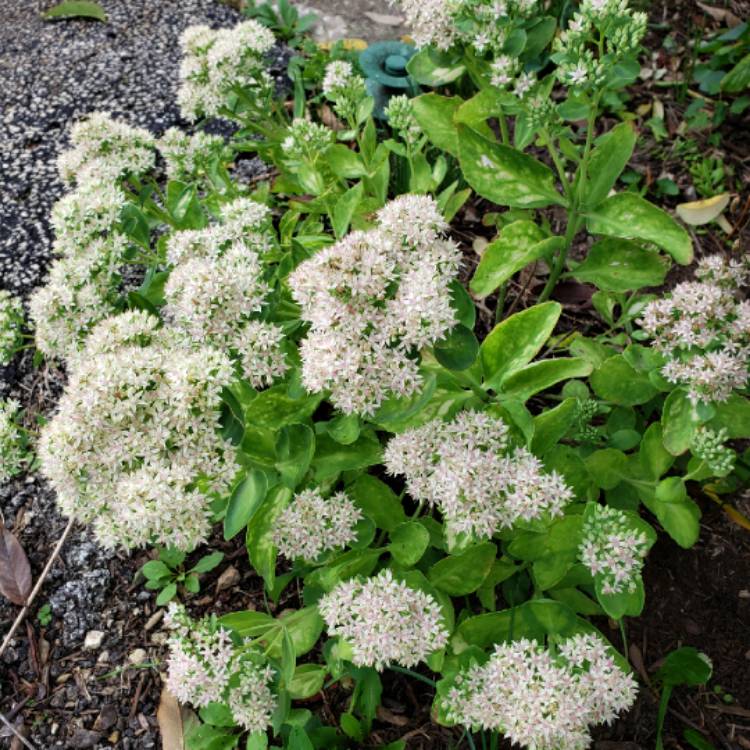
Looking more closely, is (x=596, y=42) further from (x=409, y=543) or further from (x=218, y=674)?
(x=218, y=674)

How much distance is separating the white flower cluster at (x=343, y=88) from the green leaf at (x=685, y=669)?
1837mm

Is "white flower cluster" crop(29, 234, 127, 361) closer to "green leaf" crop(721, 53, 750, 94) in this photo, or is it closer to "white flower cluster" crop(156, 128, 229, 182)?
"white flower cluster" crop(156, 128, 229, 182)

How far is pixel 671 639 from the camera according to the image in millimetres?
2125

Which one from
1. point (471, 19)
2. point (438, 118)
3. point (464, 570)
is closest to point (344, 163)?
point (438, 118)

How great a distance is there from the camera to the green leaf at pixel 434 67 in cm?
233

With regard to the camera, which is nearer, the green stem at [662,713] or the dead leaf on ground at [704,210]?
the green stem at [662,713]

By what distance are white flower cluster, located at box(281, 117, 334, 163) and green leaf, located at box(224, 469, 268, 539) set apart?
106 cm

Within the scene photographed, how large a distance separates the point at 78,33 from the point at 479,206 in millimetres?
2436

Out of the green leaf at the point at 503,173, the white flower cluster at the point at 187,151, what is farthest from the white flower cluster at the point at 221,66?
the green leaf at the point at 503,173

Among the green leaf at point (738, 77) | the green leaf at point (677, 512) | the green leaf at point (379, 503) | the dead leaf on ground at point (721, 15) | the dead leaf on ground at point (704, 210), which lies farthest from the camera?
the dead leaf on ground at point (721, 15)

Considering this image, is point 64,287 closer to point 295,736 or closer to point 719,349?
point 295,736

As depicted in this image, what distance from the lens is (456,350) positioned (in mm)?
1679

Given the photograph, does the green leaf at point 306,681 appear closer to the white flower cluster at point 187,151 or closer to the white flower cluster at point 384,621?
the white flower cluster at point 384,621

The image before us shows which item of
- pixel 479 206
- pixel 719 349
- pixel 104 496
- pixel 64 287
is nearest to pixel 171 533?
pixel 104 496
